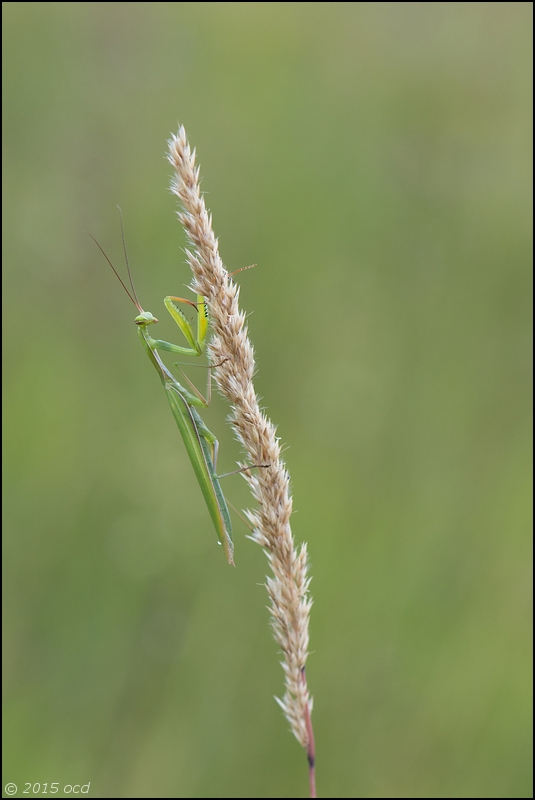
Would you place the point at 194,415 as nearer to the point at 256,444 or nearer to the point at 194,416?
the point at 194,416

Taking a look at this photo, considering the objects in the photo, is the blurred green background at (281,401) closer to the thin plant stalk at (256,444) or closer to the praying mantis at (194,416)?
the praying mantis at (194,416)

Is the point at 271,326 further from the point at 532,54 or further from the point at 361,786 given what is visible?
the point at 532,54

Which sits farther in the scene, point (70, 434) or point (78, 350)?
point (78, 350)

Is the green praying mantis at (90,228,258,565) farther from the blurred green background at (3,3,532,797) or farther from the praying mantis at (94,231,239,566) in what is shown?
the blurred green background at (3,3,532,797)

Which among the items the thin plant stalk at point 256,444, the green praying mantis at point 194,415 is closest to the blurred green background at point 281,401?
the green praying mantis at point 194,415

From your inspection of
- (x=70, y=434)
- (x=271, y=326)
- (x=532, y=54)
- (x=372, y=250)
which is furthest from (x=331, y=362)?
(x=532, y=54)

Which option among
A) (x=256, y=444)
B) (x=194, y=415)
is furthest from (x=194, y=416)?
(x=256, y=444)
